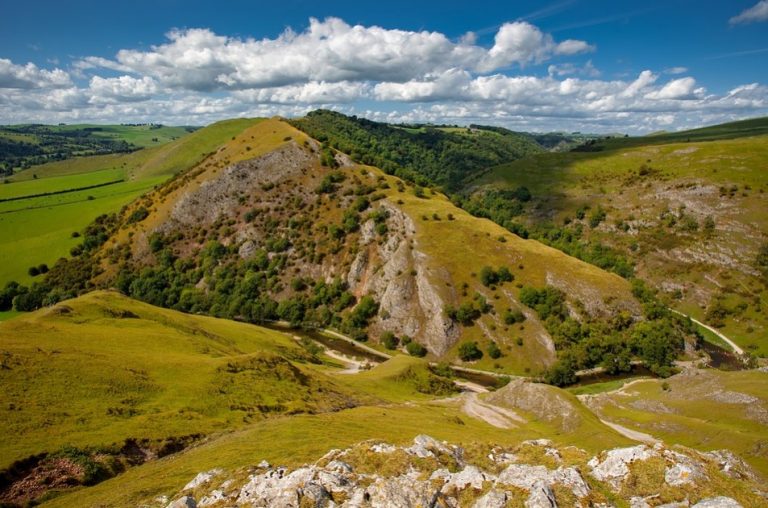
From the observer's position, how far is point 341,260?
158m

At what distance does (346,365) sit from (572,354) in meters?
62.4

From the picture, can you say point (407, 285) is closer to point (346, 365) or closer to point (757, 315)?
point (346, 365)

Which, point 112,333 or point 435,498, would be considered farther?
point 112,333

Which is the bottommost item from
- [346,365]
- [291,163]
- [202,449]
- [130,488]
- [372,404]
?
[346,365]

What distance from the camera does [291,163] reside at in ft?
634

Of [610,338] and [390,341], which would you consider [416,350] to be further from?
[610,338]

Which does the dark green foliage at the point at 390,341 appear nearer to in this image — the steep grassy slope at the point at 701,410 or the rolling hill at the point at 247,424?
the rolling hill at the point at 247,424

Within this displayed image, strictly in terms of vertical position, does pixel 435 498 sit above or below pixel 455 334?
above

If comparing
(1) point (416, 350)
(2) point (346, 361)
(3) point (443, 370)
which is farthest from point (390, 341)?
(3) point (443, 370)

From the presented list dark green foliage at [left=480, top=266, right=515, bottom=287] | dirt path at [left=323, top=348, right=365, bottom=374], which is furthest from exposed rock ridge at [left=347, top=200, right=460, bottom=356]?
dirt path at [left=323, top=348, right=365, bottom=374]

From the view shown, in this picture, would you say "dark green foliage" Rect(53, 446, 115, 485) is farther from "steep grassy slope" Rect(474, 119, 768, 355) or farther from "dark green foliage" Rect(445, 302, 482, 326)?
"steep grassy slope" Rect(474, 119, 768, 355)

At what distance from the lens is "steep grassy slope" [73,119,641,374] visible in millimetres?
127500

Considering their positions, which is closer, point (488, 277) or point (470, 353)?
point (470, 353)

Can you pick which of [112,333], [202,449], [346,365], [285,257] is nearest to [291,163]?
[285,257]
